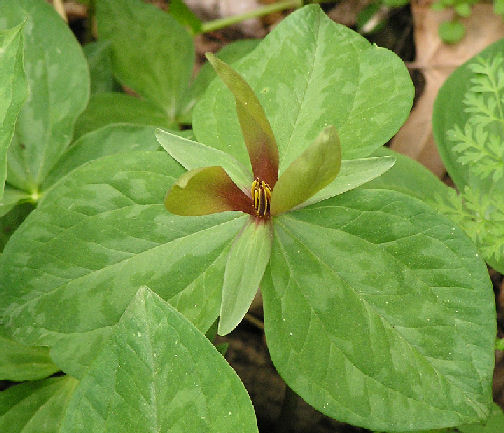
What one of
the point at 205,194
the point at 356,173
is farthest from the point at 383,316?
the point at 205,194

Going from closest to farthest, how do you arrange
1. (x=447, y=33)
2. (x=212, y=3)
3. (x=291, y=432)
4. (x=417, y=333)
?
(x=417, y=333) → (x=291, y=432) → (x=447, y=33) → (x=212, y=3)

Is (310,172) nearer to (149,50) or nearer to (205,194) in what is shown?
(205,194)

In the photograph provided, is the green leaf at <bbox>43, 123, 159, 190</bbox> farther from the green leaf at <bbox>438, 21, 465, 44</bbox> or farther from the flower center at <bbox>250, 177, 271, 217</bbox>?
the green leaf at <bbox>438, 21, 465, 44</bbox>

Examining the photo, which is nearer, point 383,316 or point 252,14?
point 383,316

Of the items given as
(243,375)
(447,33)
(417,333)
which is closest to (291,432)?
(243,375)

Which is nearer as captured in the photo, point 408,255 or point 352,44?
point 408,255

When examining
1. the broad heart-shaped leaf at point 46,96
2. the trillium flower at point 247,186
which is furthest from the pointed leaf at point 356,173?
the broad heart-shaped leaf at point 46,96

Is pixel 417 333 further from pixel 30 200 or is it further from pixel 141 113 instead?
pixel 141 113
